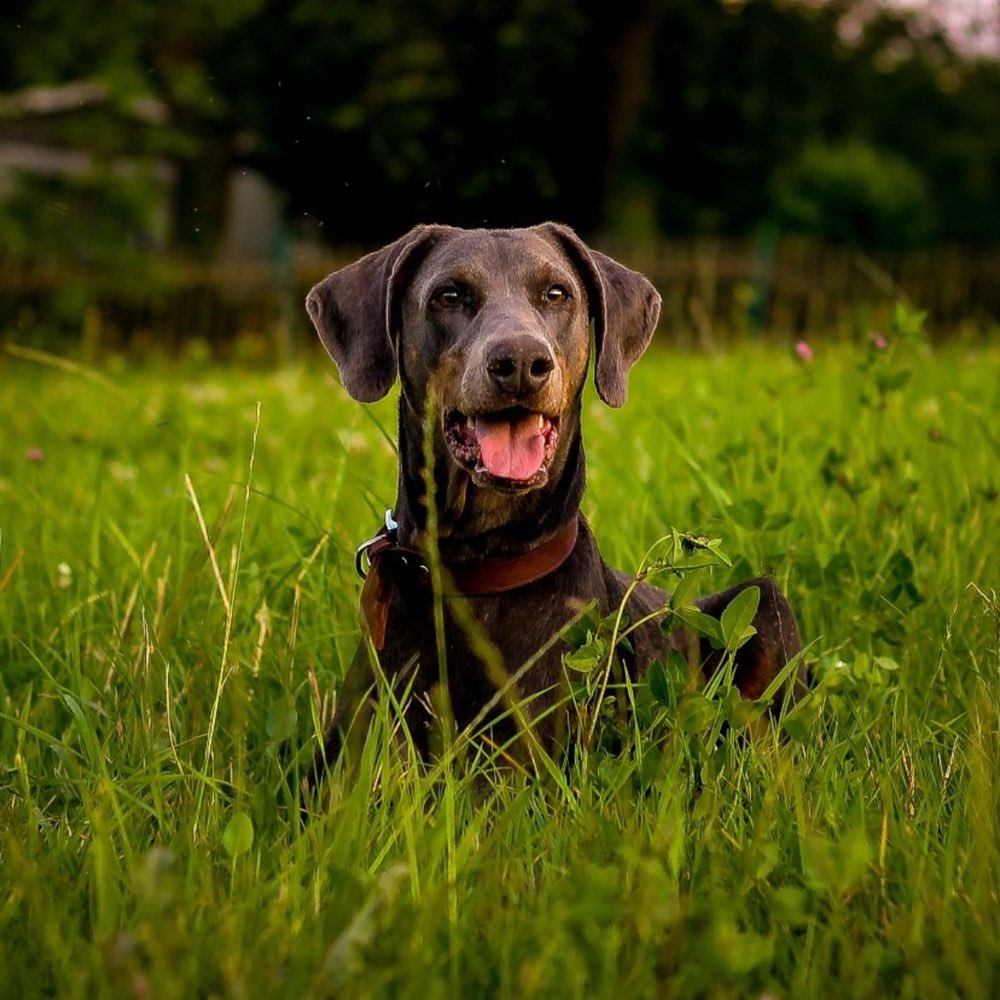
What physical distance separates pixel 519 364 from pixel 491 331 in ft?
0.56

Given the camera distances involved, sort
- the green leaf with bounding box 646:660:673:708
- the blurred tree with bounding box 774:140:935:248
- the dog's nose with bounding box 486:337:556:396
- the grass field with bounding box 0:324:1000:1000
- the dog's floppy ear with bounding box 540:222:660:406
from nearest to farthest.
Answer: the grass field with bounding box 0:324:1000:1000 → the green leaf with bounding box 646:660:673:708 → the dog's nose with bounding box 486:337:556:396 → the dog's floppy ear with bounding box 540:222:660:406 → the blurred tree with bounding box 774:140:935:248

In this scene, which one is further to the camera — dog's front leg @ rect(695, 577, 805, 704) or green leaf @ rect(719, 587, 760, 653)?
dog's front leg @ rect(695, 577, 805, 704)

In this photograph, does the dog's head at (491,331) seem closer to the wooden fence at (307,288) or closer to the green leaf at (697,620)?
the green leaf at (697,620)

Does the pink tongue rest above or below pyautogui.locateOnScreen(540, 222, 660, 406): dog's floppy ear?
below

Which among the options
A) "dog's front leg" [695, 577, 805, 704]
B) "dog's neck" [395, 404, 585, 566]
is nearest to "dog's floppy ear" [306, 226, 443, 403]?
"dog's neck" [395, 404, 585, 566]

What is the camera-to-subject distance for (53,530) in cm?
492

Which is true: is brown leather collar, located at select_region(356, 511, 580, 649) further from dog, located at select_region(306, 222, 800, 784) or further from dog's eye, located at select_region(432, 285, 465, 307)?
dog's eye, located at select_region(432, 285, 465, 307)

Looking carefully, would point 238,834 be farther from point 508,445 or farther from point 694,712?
point 508,445

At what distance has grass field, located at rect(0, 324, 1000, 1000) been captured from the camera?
204 cm

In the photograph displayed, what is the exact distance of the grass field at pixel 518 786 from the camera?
2041mm

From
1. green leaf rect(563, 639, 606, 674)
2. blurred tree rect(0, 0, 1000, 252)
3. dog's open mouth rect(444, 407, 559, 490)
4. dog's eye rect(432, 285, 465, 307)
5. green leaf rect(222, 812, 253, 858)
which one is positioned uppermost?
blurred tree rect(0, 0, 1000, 252)

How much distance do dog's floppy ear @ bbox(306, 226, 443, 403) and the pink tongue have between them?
37cm

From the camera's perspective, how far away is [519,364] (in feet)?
10.2

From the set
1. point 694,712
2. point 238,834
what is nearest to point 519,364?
point 694,712
